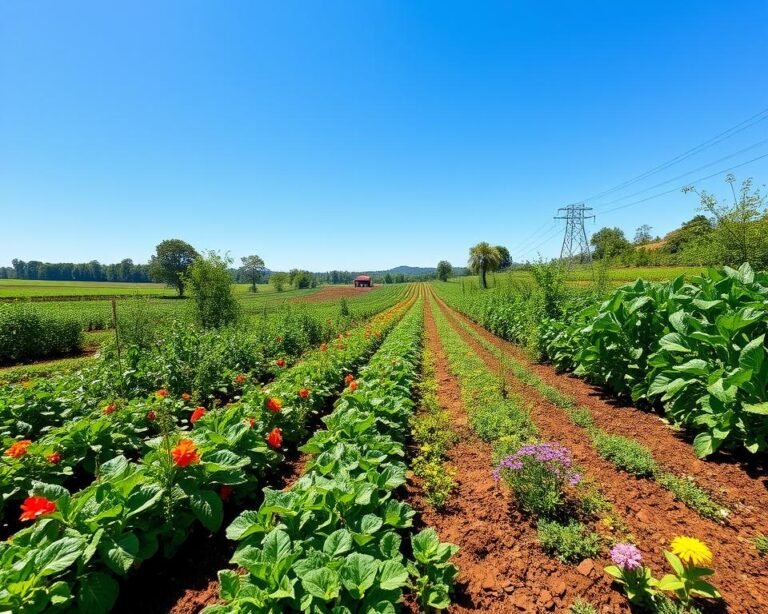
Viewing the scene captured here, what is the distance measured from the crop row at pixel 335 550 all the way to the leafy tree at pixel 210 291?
15.0 m

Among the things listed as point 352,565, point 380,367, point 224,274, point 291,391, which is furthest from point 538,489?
point 224,274

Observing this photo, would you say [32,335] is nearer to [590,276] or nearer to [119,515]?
[119,515]

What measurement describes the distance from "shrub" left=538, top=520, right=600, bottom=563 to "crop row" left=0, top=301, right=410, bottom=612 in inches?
103

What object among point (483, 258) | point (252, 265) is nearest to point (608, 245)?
point (483, 258)

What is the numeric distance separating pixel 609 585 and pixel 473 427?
9.00 feet

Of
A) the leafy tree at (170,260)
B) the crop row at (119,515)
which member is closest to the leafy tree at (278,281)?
the leafy tree at (170,260)

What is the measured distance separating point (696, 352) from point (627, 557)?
327 cm

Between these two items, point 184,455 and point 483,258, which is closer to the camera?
point 184,455

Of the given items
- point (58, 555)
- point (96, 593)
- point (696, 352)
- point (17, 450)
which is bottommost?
point (96, 593)

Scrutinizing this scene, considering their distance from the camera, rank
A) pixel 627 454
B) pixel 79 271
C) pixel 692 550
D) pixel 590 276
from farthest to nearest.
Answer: pixel 79 271 < pixel 590 276 < pixel 627 454 < pixel 692 550

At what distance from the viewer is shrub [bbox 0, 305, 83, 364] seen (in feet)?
44.3

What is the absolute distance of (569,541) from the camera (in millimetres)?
2592

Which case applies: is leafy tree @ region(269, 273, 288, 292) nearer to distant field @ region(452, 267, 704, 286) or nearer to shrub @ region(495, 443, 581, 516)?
distant field @ region(452, 267, 704, 286)

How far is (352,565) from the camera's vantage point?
6.49ft
